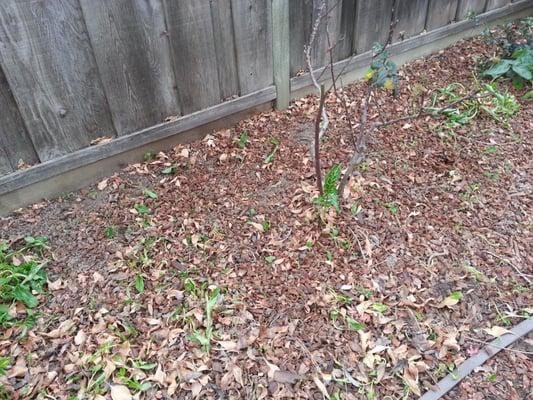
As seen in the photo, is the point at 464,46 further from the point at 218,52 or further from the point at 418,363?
the point at 418,363

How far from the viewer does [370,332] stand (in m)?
1.87

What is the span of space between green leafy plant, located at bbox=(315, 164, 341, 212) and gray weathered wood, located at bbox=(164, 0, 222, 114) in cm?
86

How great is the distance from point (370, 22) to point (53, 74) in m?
2.13

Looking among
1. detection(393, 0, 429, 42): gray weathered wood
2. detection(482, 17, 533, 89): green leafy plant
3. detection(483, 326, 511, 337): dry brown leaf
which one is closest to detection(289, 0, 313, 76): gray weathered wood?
detection(393, 0, 429, 42): gray weathered wood

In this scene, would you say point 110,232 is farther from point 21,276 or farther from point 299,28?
point 299,28

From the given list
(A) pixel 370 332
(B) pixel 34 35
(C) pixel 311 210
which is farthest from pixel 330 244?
(B) pixel 34 35

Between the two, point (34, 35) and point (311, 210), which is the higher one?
point (34, 35)

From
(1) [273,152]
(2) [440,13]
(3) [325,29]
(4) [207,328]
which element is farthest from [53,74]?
(2) [440,13]

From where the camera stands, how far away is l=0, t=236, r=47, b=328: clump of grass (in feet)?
6.07

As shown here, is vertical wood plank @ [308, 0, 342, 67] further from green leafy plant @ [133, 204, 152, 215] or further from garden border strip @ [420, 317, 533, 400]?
garden border strip @ [420, 317, 533, 400]

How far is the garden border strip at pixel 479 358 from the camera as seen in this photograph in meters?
1.68

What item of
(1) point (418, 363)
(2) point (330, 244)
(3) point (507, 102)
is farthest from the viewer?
(3) point (507, 102)

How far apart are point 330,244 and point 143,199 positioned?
3.31 ft

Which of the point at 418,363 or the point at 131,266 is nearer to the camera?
the point at 418,363
